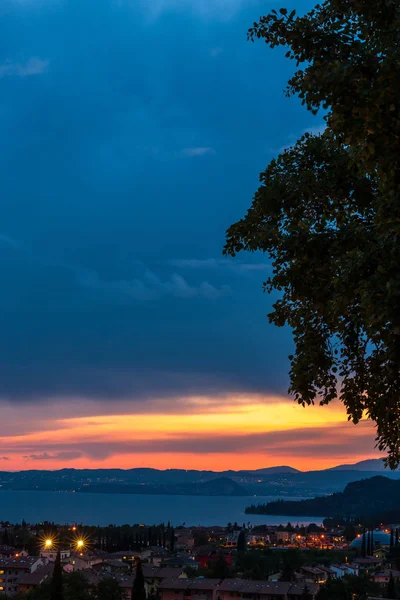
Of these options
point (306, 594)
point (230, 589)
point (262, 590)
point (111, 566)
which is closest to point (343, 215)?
point (306, 594)

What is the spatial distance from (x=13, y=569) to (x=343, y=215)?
70.2 metres

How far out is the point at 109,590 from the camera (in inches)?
1953

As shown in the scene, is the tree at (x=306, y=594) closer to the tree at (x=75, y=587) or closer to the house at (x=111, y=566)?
the tree at (x=75, y=587)

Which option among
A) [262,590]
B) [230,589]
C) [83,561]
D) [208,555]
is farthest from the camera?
[208,555]

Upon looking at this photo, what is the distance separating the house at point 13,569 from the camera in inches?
2451

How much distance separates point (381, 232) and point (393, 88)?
1357 millimetres

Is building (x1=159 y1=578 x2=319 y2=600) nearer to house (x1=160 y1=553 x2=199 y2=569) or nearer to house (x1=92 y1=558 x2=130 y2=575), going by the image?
house (x1=92 y1=558 x2=130 y2=575)

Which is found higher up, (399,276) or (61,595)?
(399,276)

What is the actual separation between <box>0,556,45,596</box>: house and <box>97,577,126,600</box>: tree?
1419cm

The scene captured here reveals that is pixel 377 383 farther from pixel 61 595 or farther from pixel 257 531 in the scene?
pixel 257 531

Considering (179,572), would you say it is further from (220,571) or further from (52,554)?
(52,554)

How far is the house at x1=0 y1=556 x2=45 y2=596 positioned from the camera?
6225 centimetres

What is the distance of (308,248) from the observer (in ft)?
27.4

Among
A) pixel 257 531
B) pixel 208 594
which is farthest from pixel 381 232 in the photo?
pixel 257 531
